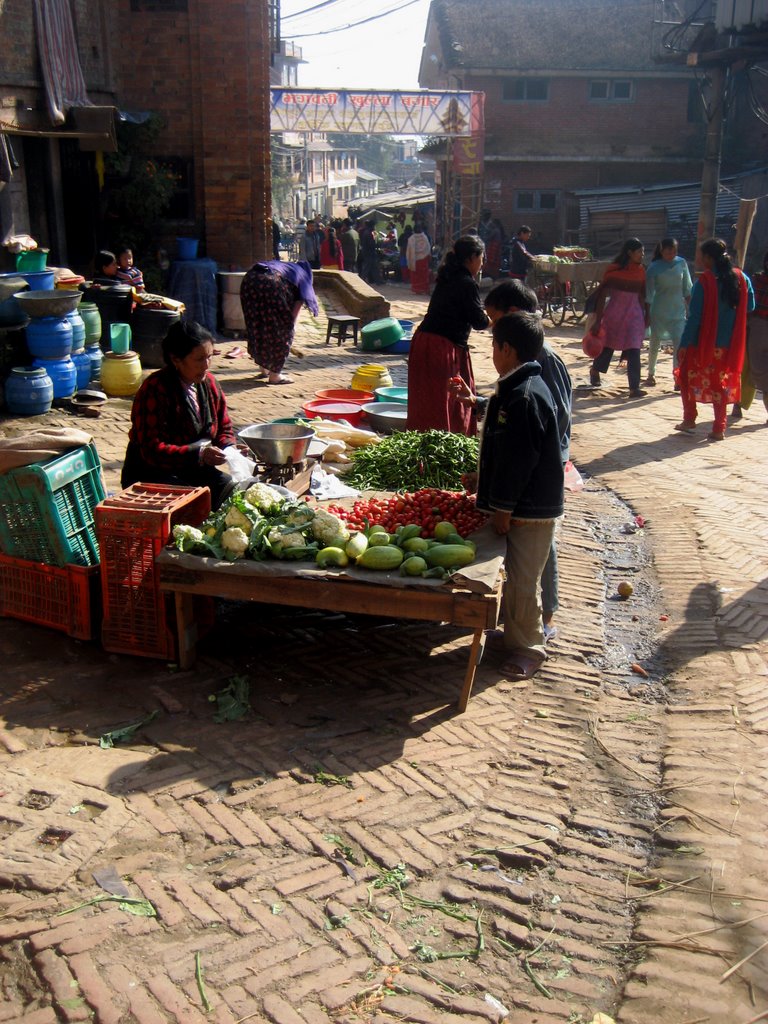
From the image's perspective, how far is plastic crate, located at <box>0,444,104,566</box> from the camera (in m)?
4.70

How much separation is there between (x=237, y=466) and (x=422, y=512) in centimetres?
117

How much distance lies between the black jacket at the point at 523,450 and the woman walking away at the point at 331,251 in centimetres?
1905

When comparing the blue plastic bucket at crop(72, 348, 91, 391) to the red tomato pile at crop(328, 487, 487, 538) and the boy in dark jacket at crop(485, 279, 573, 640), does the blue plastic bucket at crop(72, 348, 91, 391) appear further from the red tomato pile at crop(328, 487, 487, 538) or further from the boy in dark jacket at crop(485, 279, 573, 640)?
the boy in dark jacket at crop(485, 279, 573, 640)

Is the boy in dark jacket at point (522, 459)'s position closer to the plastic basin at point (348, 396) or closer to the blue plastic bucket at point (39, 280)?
the plastic basin at point (348, 396)

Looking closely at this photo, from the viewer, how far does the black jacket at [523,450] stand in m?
4.41

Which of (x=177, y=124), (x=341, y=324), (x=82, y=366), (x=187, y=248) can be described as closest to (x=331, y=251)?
(x=177, y=124)

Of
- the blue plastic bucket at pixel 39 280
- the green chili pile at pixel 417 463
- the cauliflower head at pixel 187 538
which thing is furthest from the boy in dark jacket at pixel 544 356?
the blue plastic bucket at pixel 39 280

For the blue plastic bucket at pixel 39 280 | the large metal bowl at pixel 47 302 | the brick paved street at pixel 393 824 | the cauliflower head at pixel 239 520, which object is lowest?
the brick paved street at pixel 393 824

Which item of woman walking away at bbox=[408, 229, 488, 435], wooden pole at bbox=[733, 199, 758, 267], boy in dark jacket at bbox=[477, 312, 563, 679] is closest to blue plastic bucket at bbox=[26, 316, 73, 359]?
woman walking away at bbox=[408, 229, 488, 435]

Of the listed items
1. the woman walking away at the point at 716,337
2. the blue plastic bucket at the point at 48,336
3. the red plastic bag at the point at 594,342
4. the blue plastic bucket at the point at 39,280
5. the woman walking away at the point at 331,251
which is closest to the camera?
the woman walking away at the point at 716,337

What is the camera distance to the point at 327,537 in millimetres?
4570

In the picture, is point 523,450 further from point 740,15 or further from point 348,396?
point 740,15

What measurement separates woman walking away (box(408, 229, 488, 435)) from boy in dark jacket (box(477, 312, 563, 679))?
6.78ft

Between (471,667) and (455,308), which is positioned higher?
(455,308)
